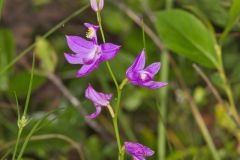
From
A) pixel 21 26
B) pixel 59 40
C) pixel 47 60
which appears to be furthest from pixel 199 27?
pixel 21 26

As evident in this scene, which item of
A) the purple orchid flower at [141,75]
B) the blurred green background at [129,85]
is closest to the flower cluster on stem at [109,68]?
the purple orchid flower at [141,75]

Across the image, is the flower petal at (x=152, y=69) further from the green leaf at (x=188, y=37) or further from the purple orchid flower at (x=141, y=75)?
the green leaf at (x=188, y=37)

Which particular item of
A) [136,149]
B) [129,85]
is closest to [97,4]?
[136,149]

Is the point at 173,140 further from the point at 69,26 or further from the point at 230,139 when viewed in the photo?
the point at 69,26

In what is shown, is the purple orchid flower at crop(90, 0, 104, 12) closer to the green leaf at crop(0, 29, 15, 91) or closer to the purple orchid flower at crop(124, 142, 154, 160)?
the purple orchid flower at crop(124, 142, 154, 160)

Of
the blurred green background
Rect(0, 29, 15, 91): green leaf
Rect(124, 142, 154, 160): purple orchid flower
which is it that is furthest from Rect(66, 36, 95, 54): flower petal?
Rect(0, 29, 15, 91): green leaf

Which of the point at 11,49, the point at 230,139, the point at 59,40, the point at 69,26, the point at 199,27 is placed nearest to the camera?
the point at 199,27
